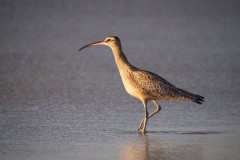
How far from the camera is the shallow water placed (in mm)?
9125

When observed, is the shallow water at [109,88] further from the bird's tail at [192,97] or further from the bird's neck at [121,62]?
the bird's neck at [121,62]

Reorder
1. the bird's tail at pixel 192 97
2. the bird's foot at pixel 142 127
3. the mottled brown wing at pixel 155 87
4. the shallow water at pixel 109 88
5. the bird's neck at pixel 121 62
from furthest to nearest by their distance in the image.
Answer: the bird's neck at pixel 121 62
the mottled brown wing at pixel 155 87
the bird's tail at pixel 192 97
the bird's foot at pixel 142 127
the shallow water at pixel 109 88

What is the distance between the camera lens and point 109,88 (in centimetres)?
1382

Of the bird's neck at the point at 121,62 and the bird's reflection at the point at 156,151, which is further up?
the bird's neck at the point at 121,62

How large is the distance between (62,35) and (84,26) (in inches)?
111

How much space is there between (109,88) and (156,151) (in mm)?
5104

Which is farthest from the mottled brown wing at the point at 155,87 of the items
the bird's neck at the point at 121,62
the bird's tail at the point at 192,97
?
the bird's neck at the point at 121,62

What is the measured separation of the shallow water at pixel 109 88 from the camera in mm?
9125

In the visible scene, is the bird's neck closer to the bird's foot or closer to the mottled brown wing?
the mottled brown wing

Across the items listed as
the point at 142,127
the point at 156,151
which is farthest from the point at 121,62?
the point at 156,151

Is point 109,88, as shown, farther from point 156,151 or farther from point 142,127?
point 156,151

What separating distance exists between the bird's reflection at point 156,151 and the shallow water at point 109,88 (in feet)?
0.04

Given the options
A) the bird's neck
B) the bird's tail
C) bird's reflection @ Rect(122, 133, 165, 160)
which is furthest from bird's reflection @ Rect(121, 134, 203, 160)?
the bird's neck

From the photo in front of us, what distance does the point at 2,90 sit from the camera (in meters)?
13.3
